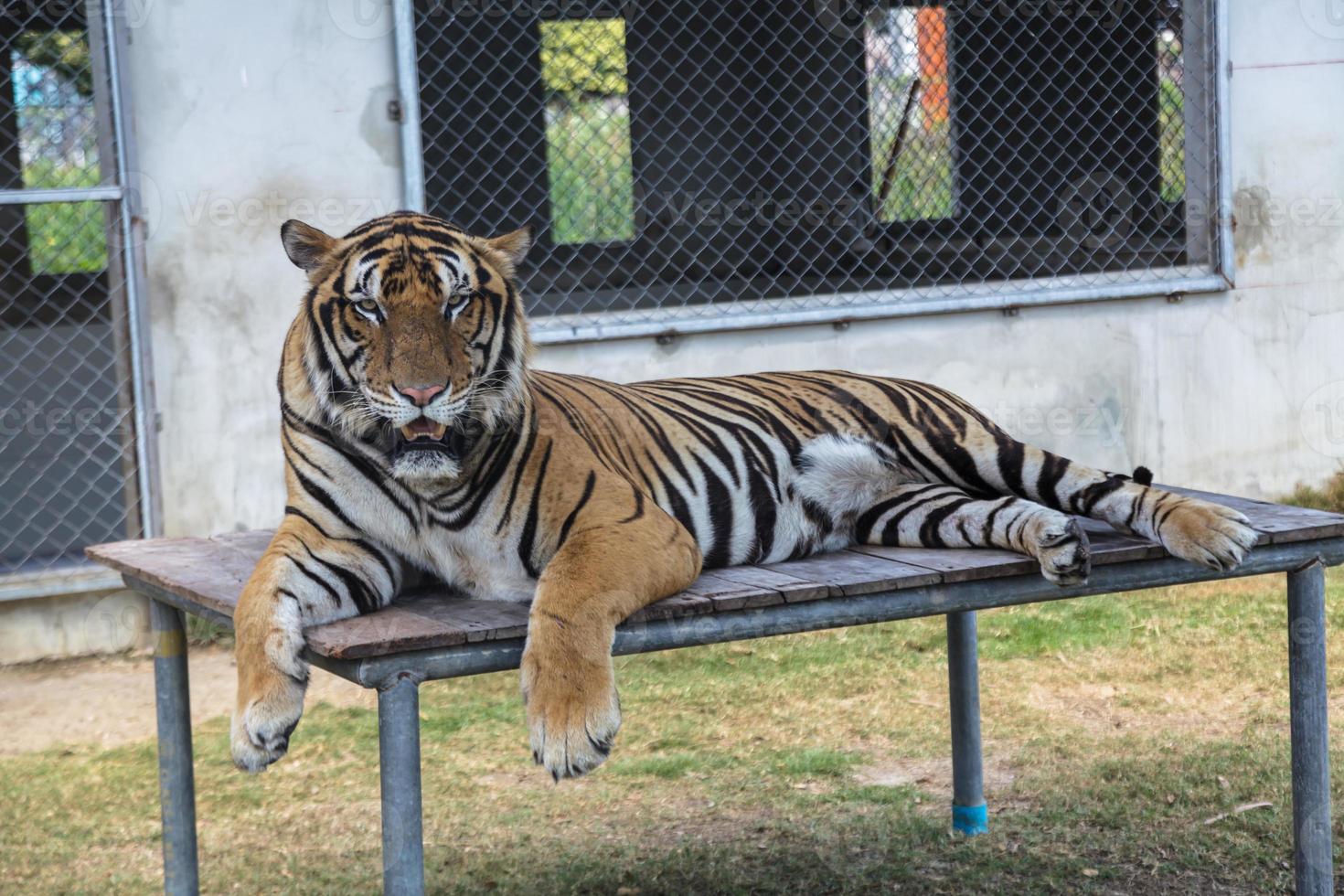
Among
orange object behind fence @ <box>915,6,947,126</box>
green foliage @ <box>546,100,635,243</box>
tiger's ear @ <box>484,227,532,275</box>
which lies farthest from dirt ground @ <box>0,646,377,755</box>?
orange object behind fence @ <box>915,6,947,126</box>

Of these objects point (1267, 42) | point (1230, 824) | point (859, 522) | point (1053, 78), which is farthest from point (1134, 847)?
point (1053, 78)

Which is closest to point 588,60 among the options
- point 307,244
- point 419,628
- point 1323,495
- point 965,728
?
point 1323,495

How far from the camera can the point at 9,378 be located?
28.1ft

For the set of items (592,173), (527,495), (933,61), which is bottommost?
(527,495)

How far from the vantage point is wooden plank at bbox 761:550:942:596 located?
8.92 ft

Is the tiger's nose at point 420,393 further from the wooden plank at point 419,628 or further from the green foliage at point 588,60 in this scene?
the green foliage at point 588,60

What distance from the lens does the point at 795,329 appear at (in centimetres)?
634

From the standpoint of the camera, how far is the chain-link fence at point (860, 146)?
7320mm

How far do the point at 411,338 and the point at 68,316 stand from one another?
8.07m

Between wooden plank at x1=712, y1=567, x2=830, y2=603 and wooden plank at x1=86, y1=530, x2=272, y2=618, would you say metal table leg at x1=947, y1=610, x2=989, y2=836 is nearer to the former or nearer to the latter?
wooden plank at x1=712, y1=567, x2=830, y2=603

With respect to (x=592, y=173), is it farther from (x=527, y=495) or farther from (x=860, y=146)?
(x=527, y=495)

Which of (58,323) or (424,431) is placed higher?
(58,323)

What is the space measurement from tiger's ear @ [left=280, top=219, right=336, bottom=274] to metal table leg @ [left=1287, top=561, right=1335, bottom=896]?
2.05 metres

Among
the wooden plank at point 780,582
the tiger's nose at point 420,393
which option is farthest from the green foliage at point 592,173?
the tiger's nose at point 420,393
